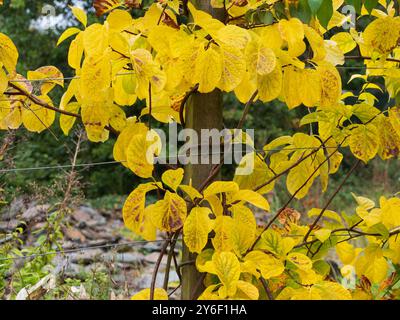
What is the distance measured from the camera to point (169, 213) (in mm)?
976

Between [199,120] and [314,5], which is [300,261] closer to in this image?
[199,120]

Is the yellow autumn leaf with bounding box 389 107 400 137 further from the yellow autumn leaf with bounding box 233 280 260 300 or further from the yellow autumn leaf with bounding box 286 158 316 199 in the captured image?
the yellow autumn leaf with bounding box 233 280 260 300

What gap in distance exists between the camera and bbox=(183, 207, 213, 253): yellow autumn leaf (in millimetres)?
A: 964

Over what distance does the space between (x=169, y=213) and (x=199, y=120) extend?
211 millimetres

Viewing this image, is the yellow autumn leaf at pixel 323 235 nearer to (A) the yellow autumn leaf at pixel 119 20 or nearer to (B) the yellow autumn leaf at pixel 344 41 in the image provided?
(B) the yellow autumn leaf at pixel 344 41

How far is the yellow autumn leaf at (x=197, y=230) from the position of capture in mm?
964

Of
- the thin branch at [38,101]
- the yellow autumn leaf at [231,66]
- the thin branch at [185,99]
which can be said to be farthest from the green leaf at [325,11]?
the thin branch at [38,101]

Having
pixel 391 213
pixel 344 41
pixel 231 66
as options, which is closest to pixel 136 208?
pixel 231 66

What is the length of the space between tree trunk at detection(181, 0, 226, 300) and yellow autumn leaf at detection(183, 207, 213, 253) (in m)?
0.15

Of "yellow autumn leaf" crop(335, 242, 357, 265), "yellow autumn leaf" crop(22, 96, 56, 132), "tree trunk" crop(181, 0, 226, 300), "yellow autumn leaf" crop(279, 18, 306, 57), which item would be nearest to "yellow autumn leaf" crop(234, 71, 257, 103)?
"tree trunk" crop(181, 0, 226, 300)

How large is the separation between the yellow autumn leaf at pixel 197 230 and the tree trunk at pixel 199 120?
149 millimetres

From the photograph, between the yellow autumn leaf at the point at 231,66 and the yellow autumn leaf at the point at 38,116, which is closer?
the yellow autumn leaf at the point at 231,66
